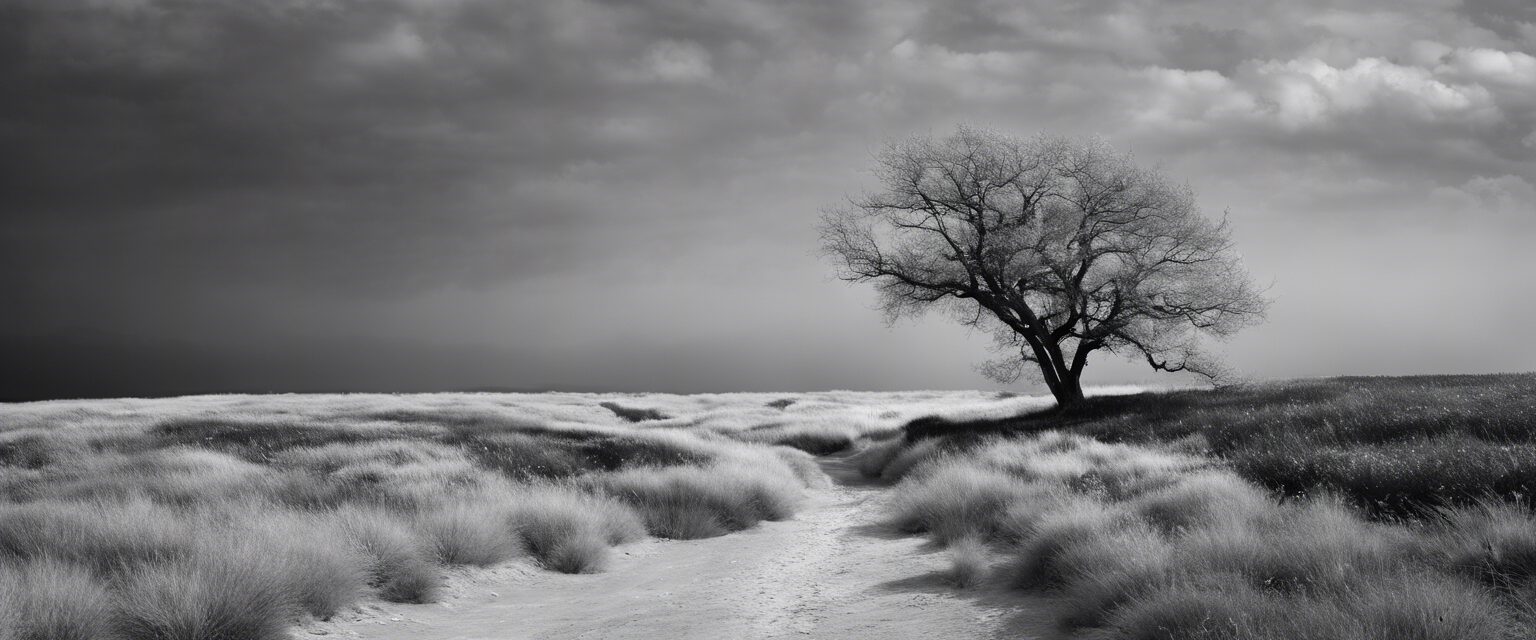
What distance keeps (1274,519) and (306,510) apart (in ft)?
38.8

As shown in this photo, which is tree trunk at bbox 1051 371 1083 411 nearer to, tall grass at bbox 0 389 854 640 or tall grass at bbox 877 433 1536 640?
tall grass at bbox 0 389 854 640

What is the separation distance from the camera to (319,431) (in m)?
21.4

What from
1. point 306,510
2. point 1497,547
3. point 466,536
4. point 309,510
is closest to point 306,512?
point 309,510

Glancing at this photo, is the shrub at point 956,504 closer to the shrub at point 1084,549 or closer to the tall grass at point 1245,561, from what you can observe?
the tall grass at point 1245,561

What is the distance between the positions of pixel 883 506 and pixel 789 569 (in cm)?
584

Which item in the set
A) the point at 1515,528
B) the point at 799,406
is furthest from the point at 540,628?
the point at 799,406

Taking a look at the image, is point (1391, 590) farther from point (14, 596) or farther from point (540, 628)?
point (14, 596)

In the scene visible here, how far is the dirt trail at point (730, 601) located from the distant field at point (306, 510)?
0.45 m

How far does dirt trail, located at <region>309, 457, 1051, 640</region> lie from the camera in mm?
6961

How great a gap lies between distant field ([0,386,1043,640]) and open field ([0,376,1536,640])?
41mm

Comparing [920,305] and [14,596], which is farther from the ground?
[920,305]

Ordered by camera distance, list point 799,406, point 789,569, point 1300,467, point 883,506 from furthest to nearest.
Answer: point 799,406, point 883,506, point 1300,467, point 789,569

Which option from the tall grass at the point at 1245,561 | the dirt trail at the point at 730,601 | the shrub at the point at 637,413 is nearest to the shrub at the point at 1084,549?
the tall grass at the point at 1245,561

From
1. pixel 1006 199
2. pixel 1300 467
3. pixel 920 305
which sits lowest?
pixel 1300 467
